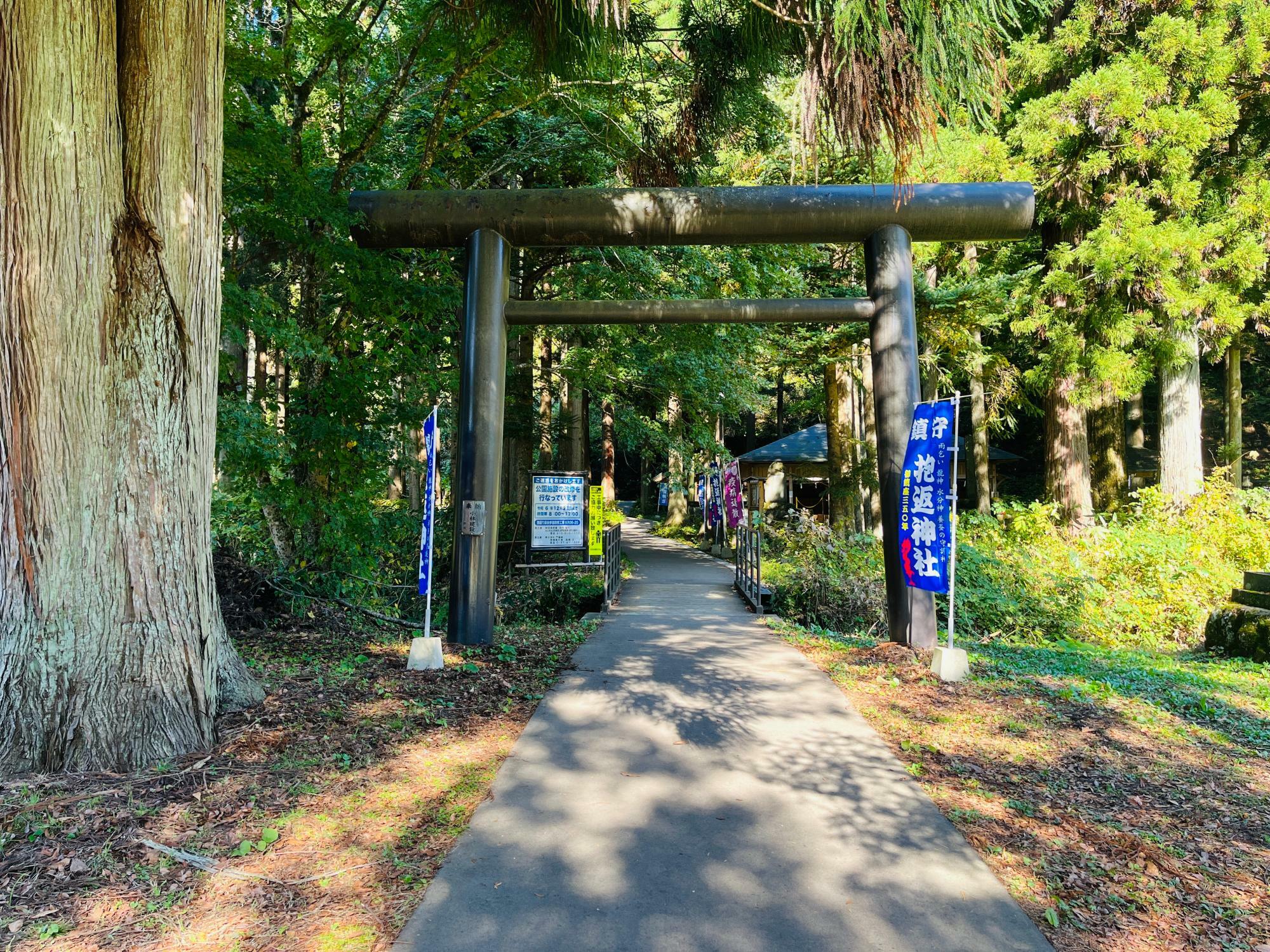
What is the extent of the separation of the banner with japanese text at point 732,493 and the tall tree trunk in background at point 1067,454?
584 centimetres

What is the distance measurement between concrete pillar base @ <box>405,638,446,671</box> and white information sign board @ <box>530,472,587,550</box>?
5.50 meters

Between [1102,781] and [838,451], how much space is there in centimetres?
1188

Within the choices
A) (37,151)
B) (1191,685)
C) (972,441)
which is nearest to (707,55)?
(37,151)

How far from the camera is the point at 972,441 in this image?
22.8 metres

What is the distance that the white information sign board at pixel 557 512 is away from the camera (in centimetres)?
1150

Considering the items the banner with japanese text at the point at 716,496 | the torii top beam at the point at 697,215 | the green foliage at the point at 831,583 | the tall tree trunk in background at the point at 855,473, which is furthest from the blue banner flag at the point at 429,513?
the banner with japanese text at the point at 716,496

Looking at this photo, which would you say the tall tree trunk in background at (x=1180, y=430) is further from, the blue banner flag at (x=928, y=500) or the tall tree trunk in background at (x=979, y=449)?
the blue banner flag at (x=928, y=500)

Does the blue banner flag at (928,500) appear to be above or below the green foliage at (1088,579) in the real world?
above

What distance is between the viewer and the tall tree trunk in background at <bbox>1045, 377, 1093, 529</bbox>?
13.7 meters

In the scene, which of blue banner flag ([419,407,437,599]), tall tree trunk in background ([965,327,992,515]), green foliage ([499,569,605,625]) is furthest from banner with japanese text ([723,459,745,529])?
blue banner flag ([419,407,437,599])

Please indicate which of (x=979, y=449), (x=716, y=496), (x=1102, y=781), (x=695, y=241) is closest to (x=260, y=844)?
(x=1102, y=781)

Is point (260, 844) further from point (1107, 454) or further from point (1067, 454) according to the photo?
point (1107, 454)

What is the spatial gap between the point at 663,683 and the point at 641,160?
16.7ft

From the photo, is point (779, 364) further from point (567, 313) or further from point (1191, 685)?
point (1191, 685)
